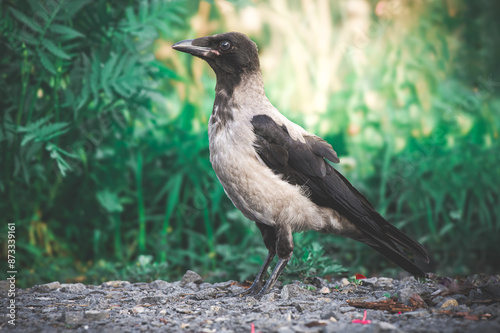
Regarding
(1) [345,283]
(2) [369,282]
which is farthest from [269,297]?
(2) [369,282]

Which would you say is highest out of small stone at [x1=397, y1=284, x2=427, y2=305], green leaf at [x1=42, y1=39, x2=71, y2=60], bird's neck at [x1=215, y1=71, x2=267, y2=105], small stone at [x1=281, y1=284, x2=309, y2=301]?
green leaf at [x1=42, y1=39, x2=71, y2=60]

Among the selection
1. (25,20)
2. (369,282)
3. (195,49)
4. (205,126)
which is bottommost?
(369,282)

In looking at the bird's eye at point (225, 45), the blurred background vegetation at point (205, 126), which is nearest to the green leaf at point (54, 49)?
the blurred background vegetation at point (205, 126)

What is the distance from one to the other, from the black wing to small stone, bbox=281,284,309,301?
0.55 metres

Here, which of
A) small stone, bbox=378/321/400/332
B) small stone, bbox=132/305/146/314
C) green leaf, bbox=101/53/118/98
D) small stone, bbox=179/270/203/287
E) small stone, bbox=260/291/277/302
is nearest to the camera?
small stone, bbox=378/321/400/332

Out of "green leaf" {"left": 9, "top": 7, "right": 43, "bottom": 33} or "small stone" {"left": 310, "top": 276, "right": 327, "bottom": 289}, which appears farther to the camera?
"green leaf" {"left": 9, "top": 7, "right": 43, "bottom": 33}

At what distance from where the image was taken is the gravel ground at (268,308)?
220cm

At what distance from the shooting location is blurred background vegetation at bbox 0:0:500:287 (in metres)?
3.71

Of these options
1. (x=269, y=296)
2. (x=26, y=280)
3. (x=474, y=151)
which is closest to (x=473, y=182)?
(x=474, y=151)

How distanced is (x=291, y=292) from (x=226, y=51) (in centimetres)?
149

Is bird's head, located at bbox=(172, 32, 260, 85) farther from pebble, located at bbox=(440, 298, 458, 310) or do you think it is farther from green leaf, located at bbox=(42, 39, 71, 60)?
pebble, located at bbox=(440, 298, 458, 310)

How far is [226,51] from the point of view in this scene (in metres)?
3.15

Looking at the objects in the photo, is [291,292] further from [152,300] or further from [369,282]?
[152,300]

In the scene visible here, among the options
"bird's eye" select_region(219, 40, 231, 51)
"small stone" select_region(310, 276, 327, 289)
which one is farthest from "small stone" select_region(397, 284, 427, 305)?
"bird's eye" select_region(219, 40, 231, 51)
